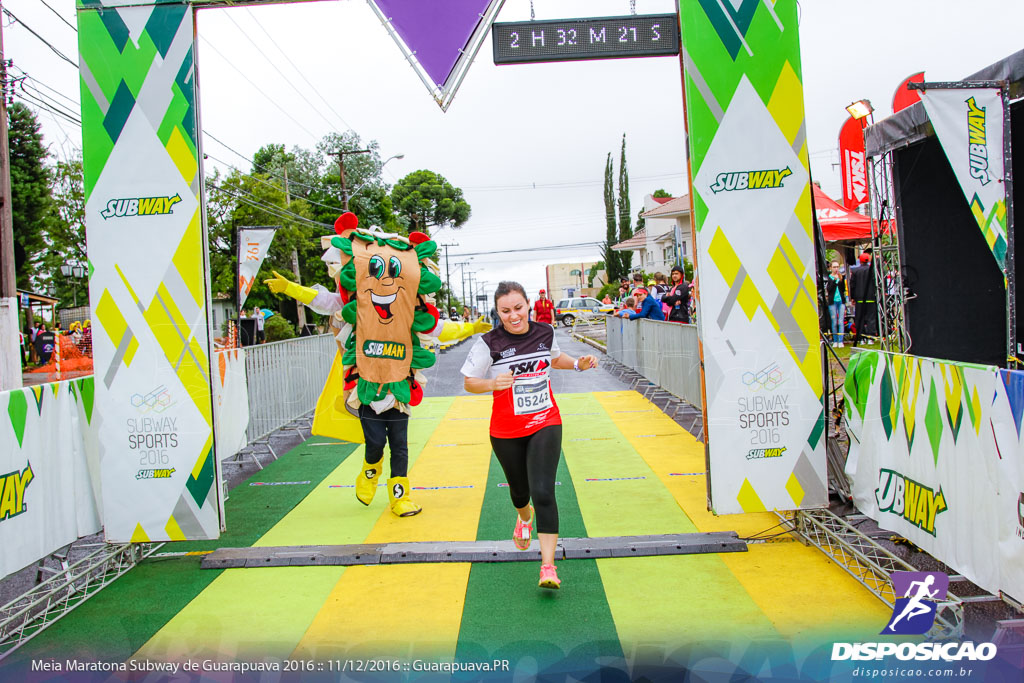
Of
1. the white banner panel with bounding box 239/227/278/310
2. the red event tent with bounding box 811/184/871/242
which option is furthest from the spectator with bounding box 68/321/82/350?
the red event tent with bounding box 811/184/871/242

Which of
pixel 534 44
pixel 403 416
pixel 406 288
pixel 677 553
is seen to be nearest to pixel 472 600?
pixel 677 553

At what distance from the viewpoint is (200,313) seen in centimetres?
492

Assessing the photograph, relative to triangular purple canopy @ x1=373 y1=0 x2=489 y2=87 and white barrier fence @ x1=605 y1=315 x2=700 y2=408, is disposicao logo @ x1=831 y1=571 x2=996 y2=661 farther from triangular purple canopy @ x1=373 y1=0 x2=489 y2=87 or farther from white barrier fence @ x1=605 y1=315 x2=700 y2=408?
white barrier fence @ x1=605 y1=315 x2=700 y2=408

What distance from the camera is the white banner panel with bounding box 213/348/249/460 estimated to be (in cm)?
756

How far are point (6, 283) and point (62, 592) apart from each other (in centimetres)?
780

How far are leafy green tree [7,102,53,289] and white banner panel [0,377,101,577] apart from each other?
95.0 feet

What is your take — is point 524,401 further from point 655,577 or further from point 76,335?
point 76,335

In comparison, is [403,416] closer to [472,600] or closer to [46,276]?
[472,600]

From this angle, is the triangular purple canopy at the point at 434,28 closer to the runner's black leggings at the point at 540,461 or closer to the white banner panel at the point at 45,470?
the runner's black leggings at the point at 540,461

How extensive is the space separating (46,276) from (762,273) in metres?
48.0

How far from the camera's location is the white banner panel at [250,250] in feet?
40.0

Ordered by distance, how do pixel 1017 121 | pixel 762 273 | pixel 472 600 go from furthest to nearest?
pixel 1017 121 → pixel 762 273 → pixel 472 600

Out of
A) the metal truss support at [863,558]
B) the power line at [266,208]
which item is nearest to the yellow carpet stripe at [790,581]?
the metal truss support at [863,558]

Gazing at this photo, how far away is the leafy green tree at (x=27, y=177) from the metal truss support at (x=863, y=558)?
1262 inches
